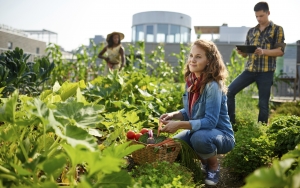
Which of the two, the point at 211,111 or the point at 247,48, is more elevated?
the point at 247,48

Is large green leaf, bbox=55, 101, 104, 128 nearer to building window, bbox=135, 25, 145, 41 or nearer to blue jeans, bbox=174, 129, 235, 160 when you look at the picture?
blue jeans, bbox=174, 129, 235, 160

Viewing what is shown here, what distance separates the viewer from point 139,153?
7.65 ft

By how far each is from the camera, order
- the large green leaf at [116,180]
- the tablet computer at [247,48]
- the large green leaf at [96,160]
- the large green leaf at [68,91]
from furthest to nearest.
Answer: the tablet computer at [247,48], the large green leaf at [68,91], the large green leaf at [116,180], the large green leaf at [96,160]

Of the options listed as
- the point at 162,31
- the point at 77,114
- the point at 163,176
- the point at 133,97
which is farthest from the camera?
the point at 162,31

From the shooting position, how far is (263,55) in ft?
13.6

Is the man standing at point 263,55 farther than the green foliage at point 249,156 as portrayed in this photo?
Yes

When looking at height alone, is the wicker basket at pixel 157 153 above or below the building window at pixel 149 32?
below

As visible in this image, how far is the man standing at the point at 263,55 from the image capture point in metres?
4.05

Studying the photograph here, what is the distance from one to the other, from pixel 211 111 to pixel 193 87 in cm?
27

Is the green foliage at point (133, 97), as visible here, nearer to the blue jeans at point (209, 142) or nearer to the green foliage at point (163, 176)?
the blue jeans at point (209, 142)

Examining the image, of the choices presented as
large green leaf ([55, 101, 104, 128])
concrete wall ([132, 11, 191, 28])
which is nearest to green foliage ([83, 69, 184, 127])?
large green leaf ([55, 101, 104, 128])

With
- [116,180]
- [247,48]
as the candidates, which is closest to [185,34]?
[247,48]

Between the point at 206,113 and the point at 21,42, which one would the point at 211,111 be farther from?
the point at 21,42

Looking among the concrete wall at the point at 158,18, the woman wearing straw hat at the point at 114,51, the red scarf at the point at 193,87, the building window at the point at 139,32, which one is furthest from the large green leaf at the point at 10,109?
the concrete wall at the point at 158,18
